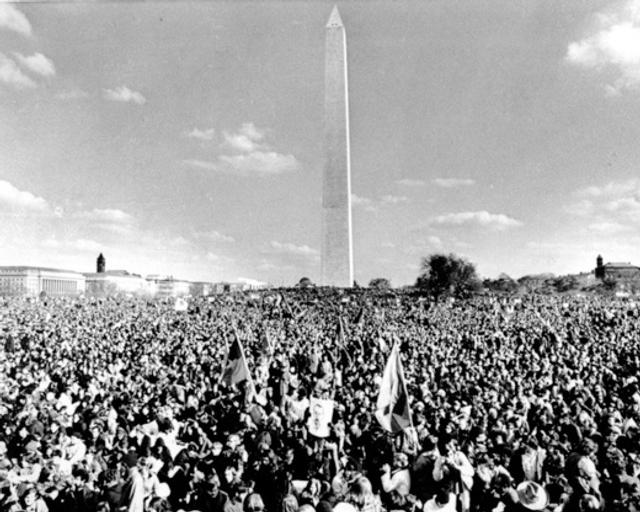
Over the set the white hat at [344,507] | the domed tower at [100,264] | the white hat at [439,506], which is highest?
the domed tower at [100,264]

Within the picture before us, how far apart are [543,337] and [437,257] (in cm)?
4465

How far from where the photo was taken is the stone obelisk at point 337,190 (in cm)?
4319

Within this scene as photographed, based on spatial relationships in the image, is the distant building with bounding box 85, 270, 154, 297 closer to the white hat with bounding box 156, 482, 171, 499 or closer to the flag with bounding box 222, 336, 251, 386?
the flag with bounding box 222, 336, 251, 386

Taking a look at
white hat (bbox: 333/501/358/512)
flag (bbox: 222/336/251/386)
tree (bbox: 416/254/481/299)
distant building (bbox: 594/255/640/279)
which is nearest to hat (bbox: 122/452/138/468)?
white hat (bbox: 333/501/358/512)

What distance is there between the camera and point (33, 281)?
90312 millimetres

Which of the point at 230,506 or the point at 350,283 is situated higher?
the point at 350,283

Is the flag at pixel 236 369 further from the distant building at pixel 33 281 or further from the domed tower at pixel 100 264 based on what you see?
the domed tower at pixel 100 264

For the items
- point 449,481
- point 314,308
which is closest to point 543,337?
point 449,481

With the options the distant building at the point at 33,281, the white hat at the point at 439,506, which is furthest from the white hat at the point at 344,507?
the distant building at the point at 33,281

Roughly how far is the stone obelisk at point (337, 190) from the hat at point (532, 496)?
125ft

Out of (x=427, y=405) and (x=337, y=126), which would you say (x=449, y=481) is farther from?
(x=337, y=126)

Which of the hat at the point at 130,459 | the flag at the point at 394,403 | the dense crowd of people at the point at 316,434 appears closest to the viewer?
the dense crowd of people at the point at 316,434

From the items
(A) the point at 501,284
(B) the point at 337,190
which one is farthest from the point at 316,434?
(A) the point at 501,284

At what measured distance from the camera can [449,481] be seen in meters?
6.09
